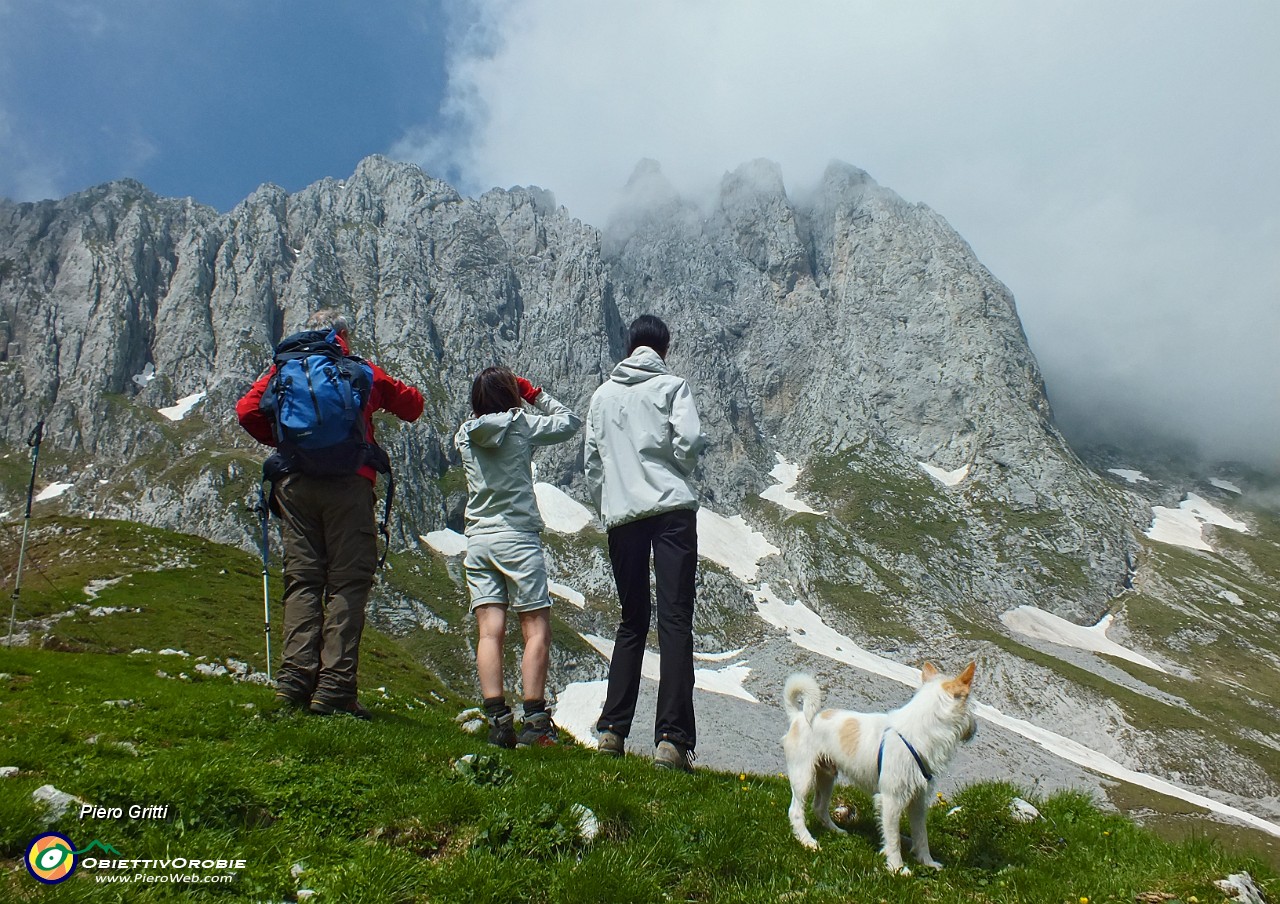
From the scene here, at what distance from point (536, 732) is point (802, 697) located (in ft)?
12.5

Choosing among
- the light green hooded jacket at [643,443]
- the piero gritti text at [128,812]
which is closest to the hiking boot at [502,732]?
the light green hooded jacket at [643,443]

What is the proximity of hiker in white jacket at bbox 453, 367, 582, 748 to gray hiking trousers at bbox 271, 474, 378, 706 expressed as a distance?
154cm

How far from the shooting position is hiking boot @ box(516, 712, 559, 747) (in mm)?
8758

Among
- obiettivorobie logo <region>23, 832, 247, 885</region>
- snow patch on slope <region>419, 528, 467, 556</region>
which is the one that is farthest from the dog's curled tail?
snow patch on slope <region>419, 528, 467, 556</region>

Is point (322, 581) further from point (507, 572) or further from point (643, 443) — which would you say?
point (643, 443)

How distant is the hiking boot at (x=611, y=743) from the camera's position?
8.67 metres

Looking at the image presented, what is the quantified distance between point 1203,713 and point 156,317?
861 ft

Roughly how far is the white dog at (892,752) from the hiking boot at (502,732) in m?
3.58

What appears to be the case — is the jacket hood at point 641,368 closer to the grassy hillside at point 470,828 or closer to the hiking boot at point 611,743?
the hiking boot at point 611,743

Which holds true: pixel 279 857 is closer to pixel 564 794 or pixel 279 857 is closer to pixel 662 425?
pixel 564 794

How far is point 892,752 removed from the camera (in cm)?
582

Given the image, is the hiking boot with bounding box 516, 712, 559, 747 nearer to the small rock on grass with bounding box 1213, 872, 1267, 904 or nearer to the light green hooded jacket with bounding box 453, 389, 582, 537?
the light green hooded jacket with bounding box 453, 389, 582, 537

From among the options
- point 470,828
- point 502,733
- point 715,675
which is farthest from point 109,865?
point 715,675

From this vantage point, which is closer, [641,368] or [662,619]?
[662,619]
